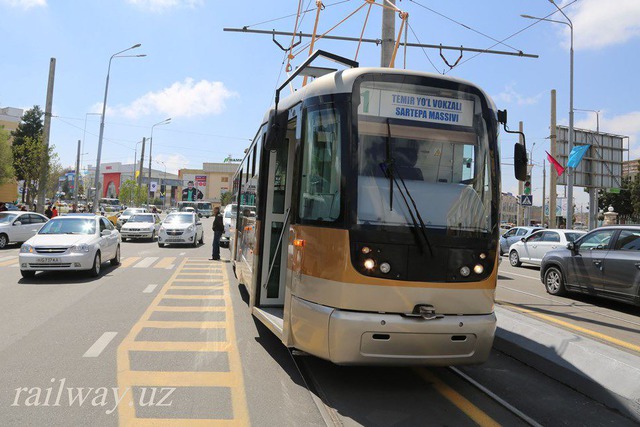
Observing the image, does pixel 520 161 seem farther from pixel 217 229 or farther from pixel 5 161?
pixel 5 161

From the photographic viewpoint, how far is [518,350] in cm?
560

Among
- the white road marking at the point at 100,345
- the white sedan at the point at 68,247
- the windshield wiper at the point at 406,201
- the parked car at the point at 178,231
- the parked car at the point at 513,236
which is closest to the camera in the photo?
the windshield wiper at the point at 406,201

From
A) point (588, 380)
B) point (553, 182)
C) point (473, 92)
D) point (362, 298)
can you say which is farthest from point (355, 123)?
point (553, 182)

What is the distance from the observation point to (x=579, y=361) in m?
4.79

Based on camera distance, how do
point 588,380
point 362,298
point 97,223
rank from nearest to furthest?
point 362,298 < point 588,380 < point 97,223

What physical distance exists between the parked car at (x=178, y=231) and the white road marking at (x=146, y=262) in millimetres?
4686

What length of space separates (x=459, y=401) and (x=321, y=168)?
253 centimetres

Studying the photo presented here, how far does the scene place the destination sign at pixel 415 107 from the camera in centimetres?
453

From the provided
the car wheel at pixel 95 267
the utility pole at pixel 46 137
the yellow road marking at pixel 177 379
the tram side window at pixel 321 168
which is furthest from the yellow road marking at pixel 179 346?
the utility pole at pixel 46 137

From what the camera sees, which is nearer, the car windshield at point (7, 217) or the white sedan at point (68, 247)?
the white sedan at point (68, 247)

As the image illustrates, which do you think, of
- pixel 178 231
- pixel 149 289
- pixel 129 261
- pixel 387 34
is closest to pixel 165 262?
pixel 129 261

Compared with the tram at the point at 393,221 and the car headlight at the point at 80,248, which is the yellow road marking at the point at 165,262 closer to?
the car headlight at the point at 80,248

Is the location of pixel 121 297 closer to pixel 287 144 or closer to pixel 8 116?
pixel 287 144

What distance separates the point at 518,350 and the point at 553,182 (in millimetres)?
27826
